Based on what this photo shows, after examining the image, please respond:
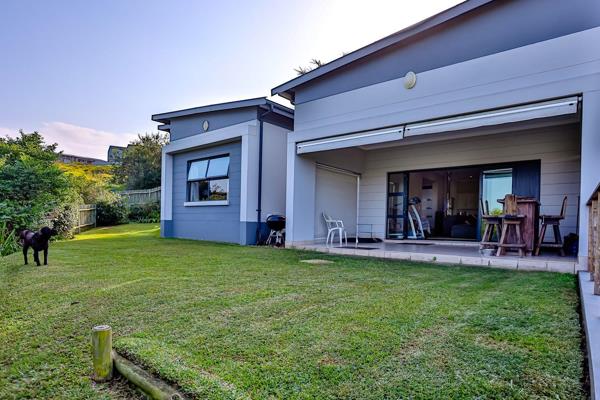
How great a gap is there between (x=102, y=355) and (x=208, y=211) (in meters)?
8.37

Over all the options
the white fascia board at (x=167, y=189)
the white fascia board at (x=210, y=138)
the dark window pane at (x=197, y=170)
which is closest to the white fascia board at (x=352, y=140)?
the white fascia board at (x=210, y=138)

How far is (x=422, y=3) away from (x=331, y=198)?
5.48 m

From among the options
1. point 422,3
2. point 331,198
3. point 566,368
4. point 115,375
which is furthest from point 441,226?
point 115,375

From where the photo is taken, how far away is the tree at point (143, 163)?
21.6 metres

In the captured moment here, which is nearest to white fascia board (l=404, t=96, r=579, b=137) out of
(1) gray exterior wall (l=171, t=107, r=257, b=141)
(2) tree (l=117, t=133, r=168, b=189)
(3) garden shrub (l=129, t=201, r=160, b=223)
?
(1) gray exterior wall (l=171, t=107, r=257, b=141)

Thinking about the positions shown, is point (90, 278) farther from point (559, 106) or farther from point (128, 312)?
point (559, 106)

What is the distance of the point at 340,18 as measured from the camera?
1021 centimetres

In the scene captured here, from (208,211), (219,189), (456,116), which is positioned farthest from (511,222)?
(208,211)

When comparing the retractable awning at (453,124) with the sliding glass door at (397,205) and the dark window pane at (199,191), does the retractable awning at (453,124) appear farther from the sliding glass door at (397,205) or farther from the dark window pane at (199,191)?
the dark window pane at (199,191)

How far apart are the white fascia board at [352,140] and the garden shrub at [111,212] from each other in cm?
1191

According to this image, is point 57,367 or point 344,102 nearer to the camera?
point 57,367

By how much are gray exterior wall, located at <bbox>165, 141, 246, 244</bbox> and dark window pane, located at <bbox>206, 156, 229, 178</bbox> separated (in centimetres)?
19

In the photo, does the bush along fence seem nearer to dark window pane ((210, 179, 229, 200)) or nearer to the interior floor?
dark window pane ((210, 179, 229, 200))

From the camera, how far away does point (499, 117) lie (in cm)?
550
